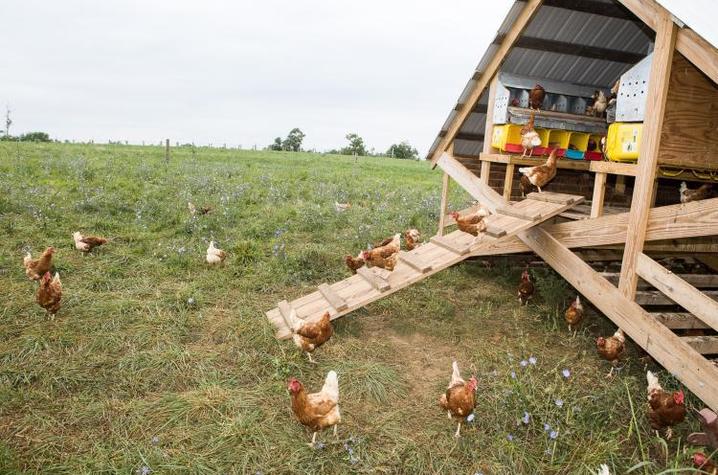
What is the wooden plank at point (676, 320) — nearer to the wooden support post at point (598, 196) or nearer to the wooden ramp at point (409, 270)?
the wooden support post at point (598, 196)

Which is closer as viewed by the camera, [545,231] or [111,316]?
[111,316]

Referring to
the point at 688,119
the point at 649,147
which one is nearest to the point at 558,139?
the point at 688,119

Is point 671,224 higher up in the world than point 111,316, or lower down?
higher up

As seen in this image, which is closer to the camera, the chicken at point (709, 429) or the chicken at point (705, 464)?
the chicken at point (705, 464)

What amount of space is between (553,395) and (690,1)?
3250 millimetres

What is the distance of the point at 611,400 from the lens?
450 cm

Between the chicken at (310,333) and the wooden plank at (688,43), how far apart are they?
3662 millimetres

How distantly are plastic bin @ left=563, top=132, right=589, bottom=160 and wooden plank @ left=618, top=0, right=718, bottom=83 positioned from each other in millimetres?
2215

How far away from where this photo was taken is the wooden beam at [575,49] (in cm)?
639

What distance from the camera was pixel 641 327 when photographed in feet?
14.9

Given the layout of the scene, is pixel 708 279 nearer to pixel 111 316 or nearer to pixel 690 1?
pixel 690 1

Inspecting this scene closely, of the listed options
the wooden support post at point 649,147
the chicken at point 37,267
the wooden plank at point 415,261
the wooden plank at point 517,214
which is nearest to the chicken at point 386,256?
the wooden plank at point 415,261

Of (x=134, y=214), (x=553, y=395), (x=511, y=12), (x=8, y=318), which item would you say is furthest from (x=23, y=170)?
(x=553, y=395)

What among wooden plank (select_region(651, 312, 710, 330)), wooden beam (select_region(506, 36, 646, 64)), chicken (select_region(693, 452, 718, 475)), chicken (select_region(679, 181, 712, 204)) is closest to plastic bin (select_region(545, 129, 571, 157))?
wooden beam (select_region(506, 36, 646, 64))
